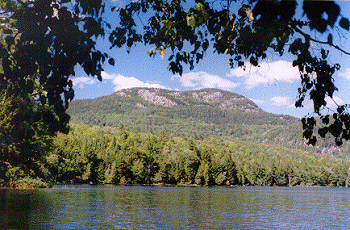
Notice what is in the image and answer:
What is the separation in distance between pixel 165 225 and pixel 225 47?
81.0ft

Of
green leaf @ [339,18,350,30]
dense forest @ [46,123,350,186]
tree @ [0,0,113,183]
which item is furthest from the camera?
dense forest @ [46,123,350,186]

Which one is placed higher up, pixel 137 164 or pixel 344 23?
pixel 344 23

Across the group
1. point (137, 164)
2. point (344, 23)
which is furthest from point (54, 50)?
point (137, 164)

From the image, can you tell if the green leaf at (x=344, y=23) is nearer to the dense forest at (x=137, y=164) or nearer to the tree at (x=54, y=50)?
the tree at (x=54, y=50)

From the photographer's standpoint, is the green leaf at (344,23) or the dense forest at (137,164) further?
the dense forest at (137,164)

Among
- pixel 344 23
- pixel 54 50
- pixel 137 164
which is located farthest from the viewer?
pixel 137 164

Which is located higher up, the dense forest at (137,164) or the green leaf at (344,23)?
the green leaf at (344,23)

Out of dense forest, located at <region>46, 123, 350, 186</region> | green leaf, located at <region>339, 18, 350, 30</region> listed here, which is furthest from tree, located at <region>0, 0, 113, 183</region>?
dense forest, located at <region>46, 123, 350, 186</region>

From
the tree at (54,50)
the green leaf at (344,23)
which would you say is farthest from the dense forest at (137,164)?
the green leaf at (344,23)

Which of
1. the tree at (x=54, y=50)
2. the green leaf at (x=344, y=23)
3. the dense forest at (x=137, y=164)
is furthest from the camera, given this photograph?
the dense forest at (x=137, y=164)

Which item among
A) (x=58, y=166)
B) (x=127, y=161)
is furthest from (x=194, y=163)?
(x=58, y=166)

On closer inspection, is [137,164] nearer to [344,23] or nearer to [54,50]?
[54,50]

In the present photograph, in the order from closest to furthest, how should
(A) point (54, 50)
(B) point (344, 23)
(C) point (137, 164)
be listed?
(B) point (344, 23)
(A) point (54, 50)
(C) point (137, 164)

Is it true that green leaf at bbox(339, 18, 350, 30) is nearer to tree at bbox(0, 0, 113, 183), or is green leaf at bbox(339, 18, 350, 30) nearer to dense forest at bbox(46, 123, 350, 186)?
tree at bbox(0, 0, 113, 183)
